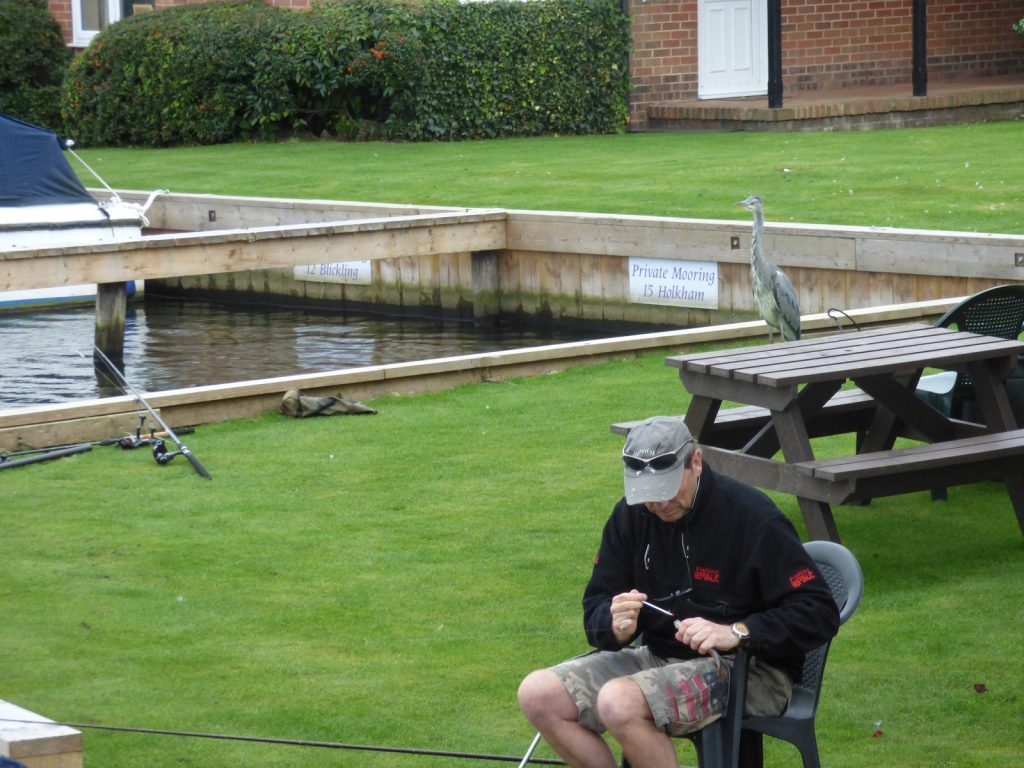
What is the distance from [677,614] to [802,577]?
38 centimetres

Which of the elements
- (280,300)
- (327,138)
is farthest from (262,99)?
(280,300)

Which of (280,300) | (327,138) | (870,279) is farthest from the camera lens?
(327,138)

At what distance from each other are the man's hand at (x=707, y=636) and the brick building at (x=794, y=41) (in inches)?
792

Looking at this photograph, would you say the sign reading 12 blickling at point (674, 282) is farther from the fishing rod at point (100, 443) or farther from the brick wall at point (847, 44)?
the brick wall at point (847, 44)

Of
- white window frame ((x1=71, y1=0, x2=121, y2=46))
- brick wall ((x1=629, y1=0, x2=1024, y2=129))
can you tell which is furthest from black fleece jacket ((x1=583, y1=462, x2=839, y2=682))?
white window frame ((x1=71, y1=0, x2=121, y2=46))

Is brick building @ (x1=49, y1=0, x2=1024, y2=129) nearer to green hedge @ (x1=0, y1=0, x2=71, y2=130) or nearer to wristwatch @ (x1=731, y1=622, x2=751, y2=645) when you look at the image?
green hedge @ (x1=0, y1=0, x2=71, y2=130)

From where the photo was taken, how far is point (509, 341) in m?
16.5

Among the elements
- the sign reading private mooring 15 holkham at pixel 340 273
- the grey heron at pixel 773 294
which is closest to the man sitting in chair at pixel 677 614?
the grey heron at pixel 773 294

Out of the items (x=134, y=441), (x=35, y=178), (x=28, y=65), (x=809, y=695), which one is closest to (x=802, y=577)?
(x=809, y=695)

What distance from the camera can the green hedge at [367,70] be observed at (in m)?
24.3

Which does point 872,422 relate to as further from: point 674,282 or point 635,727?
point 674,282

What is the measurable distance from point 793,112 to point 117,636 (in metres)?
18.5

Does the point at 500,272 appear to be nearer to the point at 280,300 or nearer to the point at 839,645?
the point at 280,300

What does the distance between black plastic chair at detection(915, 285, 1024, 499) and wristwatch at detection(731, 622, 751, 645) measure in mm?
4106
